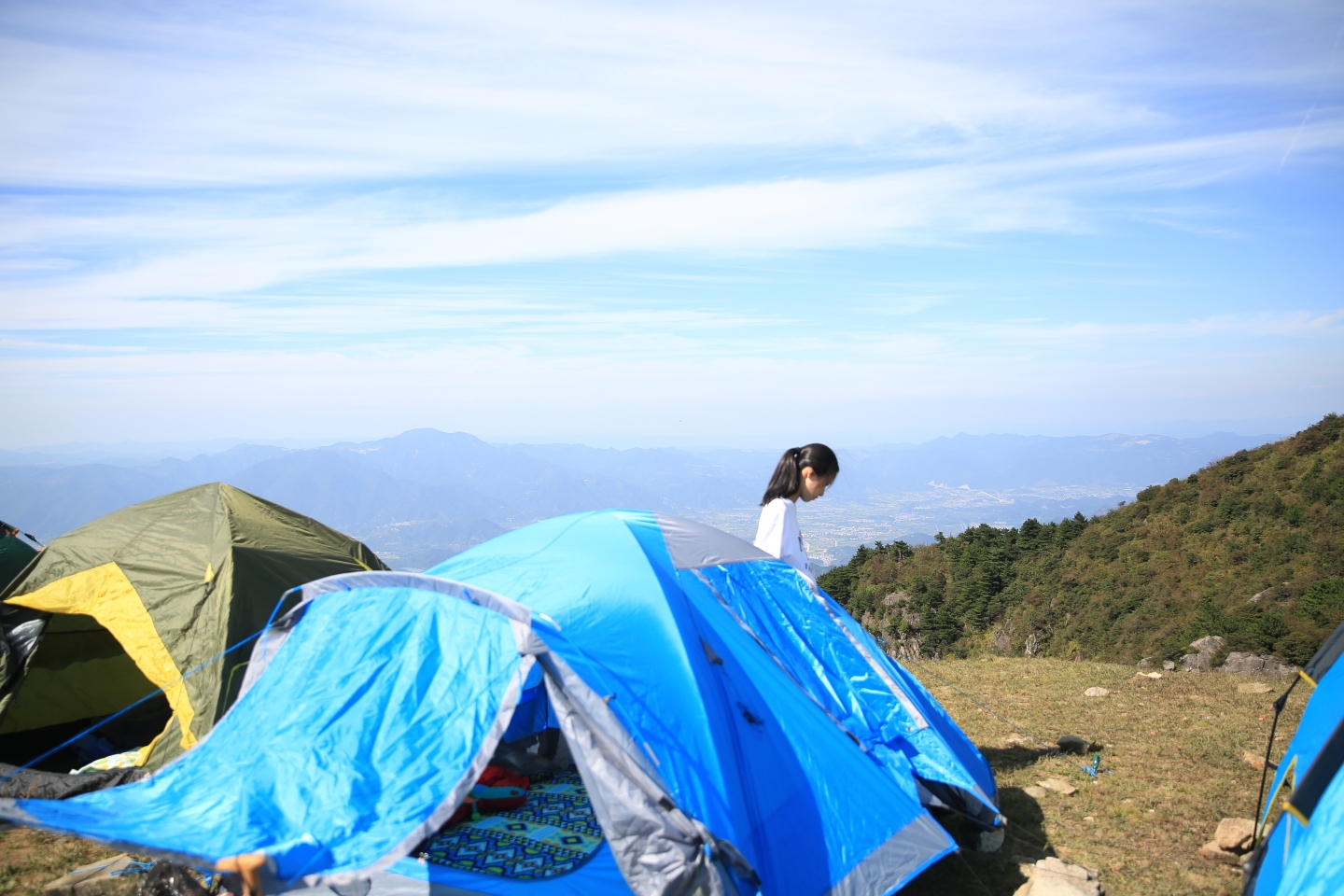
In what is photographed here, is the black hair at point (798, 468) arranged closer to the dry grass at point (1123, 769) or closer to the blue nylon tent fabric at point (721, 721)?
the blue nylon tent fabric at point (721, 721)

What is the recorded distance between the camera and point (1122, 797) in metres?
6.35

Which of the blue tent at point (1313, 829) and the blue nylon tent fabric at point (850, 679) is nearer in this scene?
the blue tent at point (1313, 829)

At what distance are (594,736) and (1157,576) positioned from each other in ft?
88.8

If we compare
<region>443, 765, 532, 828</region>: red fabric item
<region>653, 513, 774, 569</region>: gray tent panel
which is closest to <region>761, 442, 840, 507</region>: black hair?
<region>653, 513, 774, 569</region>: gray tent panel

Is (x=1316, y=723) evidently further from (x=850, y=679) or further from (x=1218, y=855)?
(x=850, y=679)

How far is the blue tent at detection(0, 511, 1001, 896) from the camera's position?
4012 millimetres

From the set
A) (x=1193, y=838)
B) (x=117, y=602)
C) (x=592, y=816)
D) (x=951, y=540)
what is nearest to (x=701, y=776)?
(x=592, y=816)

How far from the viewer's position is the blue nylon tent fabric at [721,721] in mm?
4438

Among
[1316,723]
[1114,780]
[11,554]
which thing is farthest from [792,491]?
[11,554]

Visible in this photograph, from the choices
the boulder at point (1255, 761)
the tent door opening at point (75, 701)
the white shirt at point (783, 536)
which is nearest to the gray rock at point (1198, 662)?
the boulder at point (1255, 761)

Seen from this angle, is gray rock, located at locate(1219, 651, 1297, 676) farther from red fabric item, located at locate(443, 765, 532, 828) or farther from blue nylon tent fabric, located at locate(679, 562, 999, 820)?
red fabric item, located at locate(443, 765, 532, 828)

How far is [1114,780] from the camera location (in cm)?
668

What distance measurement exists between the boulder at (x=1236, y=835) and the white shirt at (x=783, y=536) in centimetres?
316

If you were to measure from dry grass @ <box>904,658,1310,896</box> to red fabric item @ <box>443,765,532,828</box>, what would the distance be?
9.86 ft
